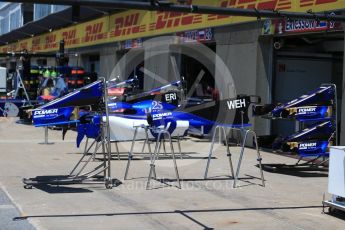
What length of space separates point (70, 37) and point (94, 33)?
4.48 metres

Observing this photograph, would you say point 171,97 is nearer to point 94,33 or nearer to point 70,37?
point 94,33

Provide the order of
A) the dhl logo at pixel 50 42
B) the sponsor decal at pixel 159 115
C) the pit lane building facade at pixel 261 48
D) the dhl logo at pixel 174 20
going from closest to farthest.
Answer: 1. the sponsor decal at pixel 159 115
2. the pit lane building facade at pixel 261 48
3. the dhl logo at pixel 174 20
4. the dhl logo at pixel 50 42

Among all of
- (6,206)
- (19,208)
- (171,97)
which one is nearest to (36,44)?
(171,97)

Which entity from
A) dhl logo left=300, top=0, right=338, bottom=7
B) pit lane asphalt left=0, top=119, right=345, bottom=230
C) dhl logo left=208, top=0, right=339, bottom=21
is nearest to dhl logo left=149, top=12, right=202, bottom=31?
dhl logo left=208, top=0, right=339, bottom=21

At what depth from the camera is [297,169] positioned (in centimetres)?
1143

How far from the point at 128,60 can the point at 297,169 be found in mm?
13276

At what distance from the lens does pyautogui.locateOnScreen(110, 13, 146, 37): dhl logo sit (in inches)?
857

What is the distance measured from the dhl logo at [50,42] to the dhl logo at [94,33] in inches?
274

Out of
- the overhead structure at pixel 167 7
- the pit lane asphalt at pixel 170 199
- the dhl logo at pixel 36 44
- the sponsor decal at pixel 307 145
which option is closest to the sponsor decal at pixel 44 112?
the pit lane asphalt at pixel 170 199

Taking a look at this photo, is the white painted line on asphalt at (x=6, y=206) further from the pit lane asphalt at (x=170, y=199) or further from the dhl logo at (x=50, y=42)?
the dhl logo at (x=50, y=42)

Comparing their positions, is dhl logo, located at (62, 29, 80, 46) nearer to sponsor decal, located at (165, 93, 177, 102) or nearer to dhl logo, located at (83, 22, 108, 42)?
dhl logo, located at (83, 22, 108, 42)

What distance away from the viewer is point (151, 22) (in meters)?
20.5

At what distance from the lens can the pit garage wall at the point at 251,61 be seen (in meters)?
15.0

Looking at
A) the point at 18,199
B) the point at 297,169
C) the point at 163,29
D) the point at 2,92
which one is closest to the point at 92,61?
the point at 2,92
